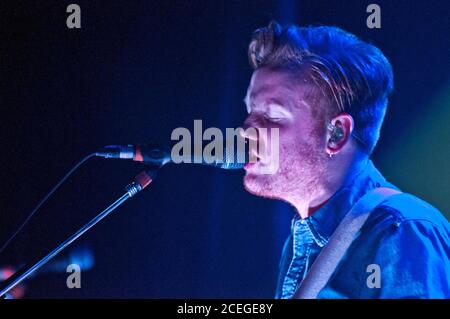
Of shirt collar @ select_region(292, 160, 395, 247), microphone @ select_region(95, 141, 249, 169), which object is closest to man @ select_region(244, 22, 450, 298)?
shirt collar @ select_region(292, 160, 395, 247)

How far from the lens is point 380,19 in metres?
2.25

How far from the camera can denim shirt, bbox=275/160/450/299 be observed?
5.54ft

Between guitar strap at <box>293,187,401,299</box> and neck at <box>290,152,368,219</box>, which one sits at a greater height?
neck at <box>290,152,368,219</box>

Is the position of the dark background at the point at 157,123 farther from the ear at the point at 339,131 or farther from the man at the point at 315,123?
the ear at the point at 339,131

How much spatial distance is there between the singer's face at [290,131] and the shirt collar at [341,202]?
0.35 ft

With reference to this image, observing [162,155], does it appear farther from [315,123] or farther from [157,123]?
[315,123]

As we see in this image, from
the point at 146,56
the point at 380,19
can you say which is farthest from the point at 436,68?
the point at 146,56

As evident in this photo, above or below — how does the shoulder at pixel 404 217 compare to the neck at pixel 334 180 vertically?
below

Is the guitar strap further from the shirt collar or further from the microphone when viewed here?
the microphone

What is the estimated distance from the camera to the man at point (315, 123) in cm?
205

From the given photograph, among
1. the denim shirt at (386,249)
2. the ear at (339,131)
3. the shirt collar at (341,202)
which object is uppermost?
the ear at (339,131)

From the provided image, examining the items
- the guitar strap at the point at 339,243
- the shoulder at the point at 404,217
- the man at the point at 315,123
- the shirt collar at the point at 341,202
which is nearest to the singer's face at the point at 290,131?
the man at the point at 315,123

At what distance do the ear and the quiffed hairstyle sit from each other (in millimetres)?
24

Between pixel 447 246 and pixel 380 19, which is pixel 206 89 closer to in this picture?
pixel 380 19
